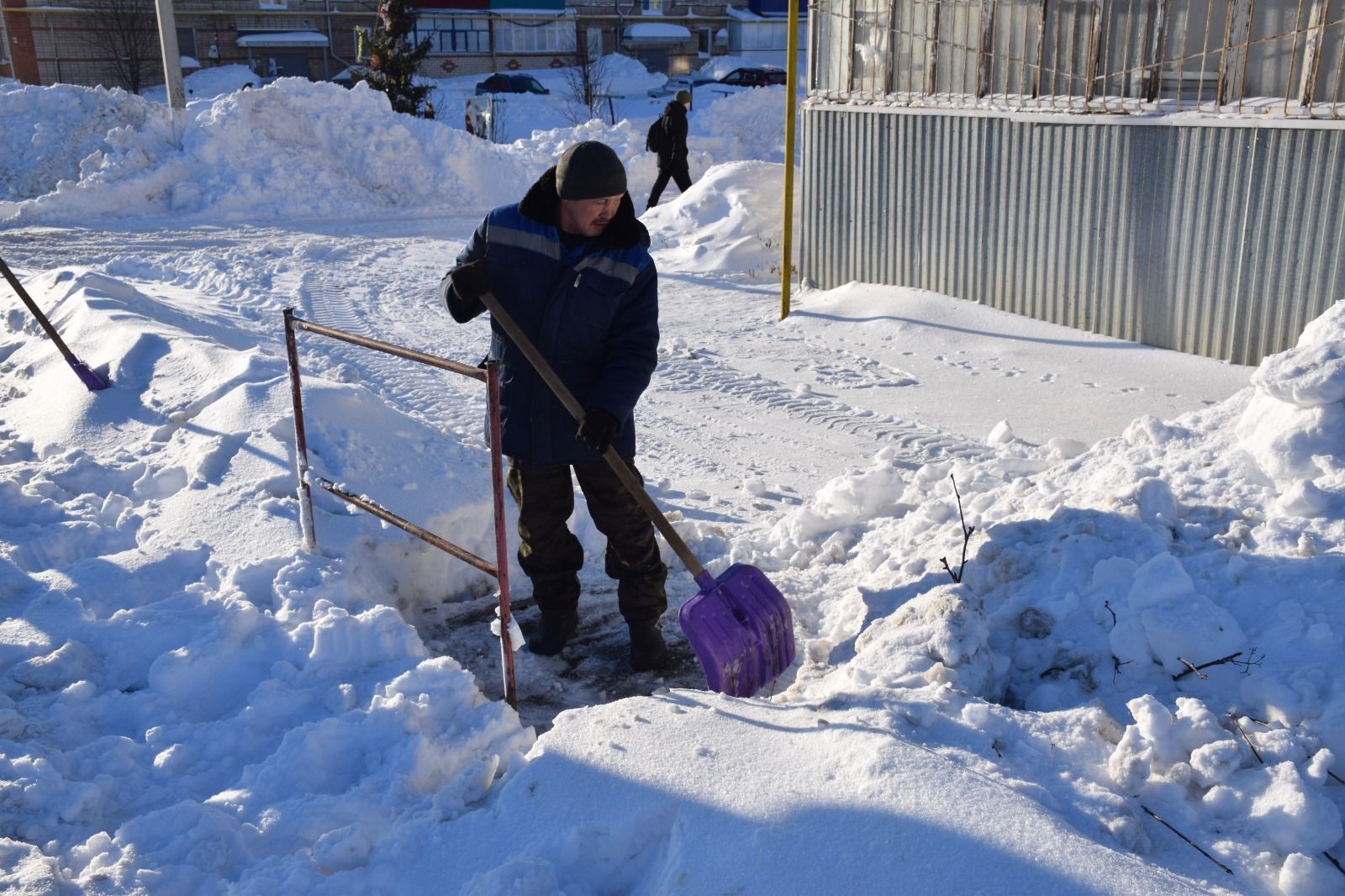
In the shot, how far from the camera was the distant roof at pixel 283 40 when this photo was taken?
38.3 meters

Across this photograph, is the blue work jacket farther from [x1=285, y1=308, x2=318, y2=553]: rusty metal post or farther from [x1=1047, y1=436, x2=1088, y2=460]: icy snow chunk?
[x1=1047, y1=436, x2=1088, y2=460]: icy snow chunk

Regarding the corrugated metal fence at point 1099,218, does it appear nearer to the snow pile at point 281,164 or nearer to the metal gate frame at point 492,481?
the metal gate frame at point 492,481

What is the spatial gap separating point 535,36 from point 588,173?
4106 cm

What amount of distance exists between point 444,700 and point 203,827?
73 cm

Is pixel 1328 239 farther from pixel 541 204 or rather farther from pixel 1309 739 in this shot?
pixel 541 204

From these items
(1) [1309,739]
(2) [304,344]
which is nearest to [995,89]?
(2) [304,344]

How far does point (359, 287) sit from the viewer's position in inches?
398

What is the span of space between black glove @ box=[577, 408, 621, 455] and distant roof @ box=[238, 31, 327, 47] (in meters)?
39.8

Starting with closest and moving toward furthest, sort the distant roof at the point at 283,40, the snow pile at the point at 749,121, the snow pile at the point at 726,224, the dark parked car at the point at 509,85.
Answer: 1. the snow pile at the point at 726,224
2. the snow pile at the point at 749,121
3. the dark parked car at the point at 509,85
4. the distant roof at the point at 283,40

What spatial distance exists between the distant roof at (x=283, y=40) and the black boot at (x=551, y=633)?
1550 inches

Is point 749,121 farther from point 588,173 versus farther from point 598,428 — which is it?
point 598,428

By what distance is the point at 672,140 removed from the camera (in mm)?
13133

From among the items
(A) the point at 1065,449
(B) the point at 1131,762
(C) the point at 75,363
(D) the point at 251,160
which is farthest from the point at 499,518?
(D) the point at 251,160

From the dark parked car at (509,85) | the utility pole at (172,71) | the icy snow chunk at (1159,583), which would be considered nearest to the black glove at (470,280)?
the icy snow chunk at (1159,583)
